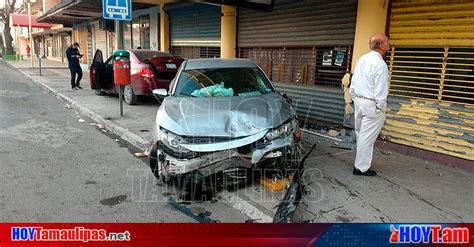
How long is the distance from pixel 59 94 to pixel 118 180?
9001 millimetres

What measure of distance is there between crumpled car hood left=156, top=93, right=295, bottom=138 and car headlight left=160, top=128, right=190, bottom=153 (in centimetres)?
5

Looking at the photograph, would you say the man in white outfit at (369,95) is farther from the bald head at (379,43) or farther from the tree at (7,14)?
the tree at (7,14)

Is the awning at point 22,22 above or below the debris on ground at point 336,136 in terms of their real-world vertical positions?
above

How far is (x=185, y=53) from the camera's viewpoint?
529 inches

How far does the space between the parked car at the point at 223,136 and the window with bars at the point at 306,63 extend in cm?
282

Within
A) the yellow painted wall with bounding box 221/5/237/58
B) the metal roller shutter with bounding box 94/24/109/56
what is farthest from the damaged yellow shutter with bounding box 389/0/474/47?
the metal roller shutter with bounding box 94/24/109/56

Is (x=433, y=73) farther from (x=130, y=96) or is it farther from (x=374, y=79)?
(x=130, y=96)

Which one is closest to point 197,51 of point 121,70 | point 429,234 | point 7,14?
point 121,70

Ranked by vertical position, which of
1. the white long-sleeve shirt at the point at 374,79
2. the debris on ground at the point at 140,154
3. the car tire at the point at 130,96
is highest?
the white long-sleeve shirt at the point at 374,79

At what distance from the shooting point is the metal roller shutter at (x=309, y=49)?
7145mm

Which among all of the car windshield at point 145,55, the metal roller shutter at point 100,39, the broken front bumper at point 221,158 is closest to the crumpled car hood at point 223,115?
the broken front bumper at point 221,158

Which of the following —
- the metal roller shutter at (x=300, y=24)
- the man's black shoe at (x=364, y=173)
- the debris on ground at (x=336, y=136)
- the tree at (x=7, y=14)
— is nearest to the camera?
the man's black shoe at (x=364, y=173)

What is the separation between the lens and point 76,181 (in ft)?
15.4

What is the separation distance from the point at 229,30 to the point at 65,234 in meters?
8.04
